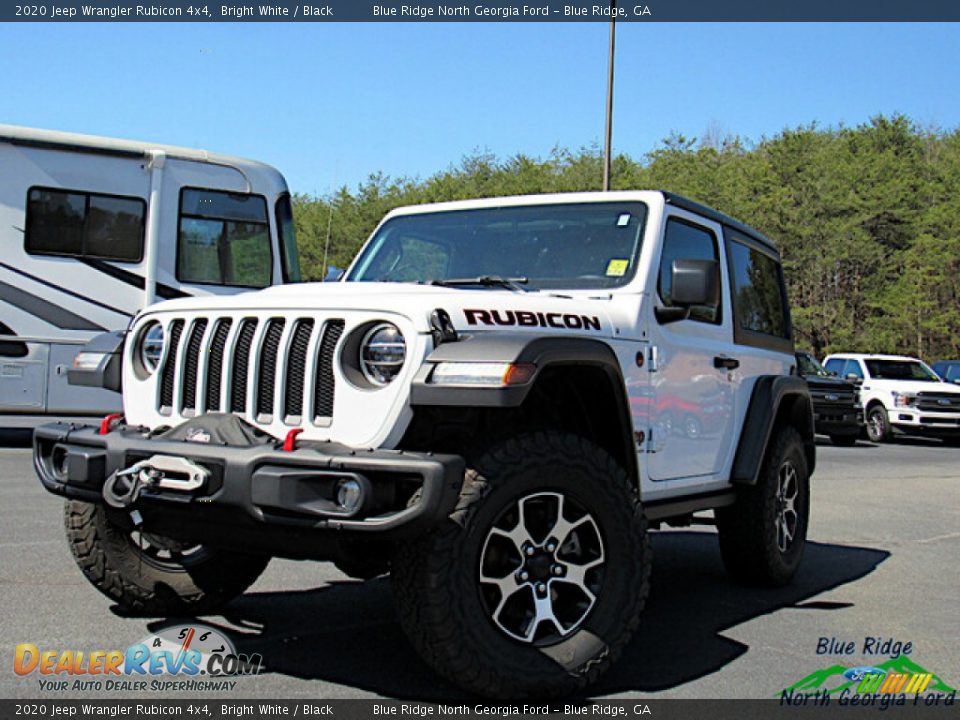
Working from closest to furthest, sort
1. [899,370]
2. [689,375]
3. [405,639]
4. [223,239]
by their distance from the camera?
[405,639]
[689,375]
[223,239]
[899,370]

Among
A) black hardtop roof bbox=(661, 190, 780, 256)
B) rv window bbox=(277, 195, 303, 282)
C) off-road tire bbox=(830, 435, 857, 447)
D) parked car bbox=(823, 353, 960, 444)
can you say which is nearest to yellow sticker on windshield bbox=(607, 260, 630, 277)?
black hardtop roof bbox=(661, 190, 780, 256)

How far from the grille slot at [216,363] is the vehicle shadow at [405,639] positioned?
42.2 inches

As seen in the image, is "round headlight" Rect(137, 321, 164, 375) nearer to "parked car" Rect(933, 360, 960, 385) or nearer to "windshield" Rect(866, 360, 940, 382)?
"windshield" Rect(866, 360, 940, 382)

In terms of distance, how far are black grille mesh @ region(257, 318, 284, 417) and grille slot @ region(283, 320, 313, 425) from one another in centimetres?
7

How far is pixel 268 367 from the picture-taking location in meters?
3.96

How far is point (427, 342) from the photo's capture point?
3699 millimetres

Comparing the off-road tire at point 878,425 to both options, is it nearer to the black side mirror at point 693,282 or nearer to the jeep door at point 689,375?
the jeep door at point 689,375

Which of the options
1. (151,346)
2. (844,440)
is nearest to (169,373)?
(151,346)

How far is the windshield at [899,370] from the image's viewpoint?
22016 mm

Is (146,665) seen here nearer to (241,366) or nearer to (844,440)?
(241,366)

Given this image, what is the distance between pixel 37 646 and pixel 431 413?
195 cm

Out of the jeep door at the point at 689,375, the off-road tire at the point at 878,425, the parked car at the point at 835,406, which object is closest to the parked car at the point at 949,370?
the off-road tire at the point at 878,425

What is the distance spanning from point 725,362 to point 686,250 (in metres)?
0.65

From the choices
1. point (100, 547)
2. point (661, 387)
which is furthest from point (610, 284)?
point (100, 547)
